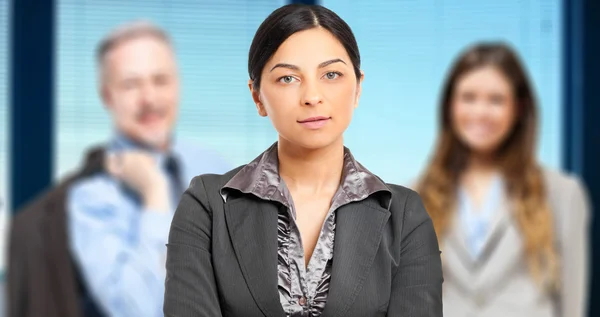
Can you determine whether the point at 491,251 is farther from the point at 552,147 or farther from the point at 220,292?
the point at 220,292

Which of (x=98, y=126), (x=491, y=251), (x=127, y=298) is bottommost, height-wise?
(x=127, y=298)

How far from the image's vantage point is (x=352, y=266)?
1.29m

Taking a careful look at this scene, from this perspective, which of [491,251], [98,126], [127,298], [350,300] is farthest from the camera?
[98,126]

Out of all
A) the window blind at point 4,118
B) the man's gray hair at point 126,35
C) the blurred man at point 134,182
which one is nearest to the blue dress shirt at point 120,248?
the blurred man at point 134,182

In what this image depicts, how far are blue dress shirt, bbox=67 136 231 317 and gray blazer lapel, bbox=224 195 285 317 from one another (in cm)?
256

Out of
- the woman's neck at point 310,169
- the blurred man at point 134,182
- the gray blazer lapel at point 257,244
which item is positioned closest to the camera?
the gray blazer lapel at point 257,244

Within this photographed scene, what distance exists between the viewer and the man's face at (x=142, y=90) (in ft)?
13.1

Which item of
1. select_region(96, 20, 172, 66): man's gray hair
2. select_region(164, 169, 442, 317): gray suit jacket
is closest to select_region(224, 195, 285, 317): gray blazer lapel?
select_region(164, 169, 442, 317): gray suit jacket

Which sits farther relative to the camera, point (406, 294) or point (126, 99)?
point (126, 99)

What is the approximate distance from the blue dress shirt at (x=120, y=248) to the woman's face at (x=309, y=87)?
2.61 metres

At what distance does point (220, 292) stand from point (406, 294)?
298 millimetres

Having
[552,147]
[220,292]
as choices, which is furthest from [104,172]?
[220,292]

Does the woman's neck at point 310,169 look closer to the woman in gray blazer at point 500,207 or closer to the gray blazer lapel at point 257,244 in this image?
the gray blazer lapel at point 257,244

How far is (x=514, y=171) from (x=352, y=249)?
262cm
